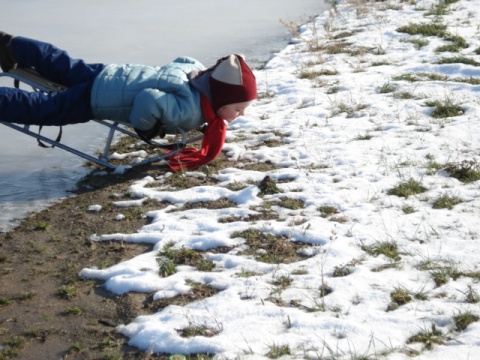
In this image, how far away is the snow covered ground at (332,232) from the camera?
3494 mm

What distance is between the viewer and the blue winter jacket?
5.69 m

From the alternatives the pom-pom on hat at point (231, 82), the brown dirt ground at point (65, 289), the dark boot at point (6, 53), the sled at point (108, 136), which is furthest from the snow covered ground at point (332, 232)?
the dark boot at point (6, 53)

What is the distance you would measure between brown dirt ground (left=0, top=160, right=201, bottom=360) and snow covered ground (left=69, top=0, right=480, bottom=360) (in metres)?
0.12

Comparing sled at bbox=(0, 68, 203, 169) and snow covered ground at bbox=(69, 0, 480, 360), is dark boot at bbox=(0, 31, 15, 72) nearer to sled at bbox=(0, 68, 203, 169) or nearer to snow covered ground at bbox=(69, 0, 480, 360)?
sled at bbox=(0, 68, 203, 169)

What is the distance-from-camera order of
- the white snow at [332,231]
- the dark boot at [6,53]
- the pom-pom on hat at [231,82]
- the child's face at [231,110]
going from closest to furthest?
the white snow at [332,231] < the pom-pom on hat at [231,82] < the child's face at [231,110] < the dark boot at [6,53]

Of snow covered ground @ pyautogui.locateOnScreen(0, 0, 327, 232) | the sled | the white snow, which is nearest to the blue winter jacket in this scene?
the sled

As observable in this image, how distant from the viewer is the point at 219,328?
3.58 m

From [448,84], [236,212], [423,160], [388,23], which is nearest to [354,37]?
[388,23]

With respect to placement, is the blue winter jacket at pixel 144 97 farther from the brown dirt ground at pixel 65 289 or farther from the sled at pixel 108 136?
the brown dirt ground at pixel 65 289

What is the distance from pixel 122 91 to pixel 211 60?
12.1ft

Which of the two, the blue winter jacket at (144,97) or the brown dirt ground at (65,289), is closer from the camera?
the brown dirt ground at (65,289)

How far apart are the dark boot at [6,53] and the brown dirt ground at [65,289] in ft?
4.66

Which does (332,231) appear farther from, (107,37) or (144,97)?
(107,37)

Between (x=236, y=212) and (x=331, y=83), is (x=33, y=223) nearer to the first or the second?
(x=236, y=212)
